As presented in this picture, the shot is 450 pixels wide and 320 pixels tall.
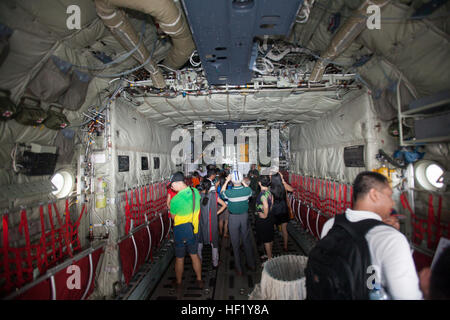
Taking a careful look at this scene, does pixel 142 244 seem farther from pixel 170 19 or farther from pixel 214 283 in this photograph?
pixel 170 19

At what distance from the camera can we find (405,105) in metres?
2.55

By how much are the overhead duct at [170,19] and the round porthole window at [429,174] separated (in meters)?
3.48

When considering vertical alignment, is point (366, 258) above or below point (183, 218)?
above

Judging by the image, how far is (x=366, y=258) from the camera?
1.11 m

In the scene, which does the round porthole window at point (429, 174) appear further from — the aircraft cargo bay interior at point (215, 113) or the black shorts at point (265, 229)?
the black shorts at point (265, 229)

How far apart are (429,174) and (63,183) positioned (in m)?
5.29

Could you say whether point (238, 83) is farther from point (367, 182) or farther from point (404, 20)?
point (367, 182)

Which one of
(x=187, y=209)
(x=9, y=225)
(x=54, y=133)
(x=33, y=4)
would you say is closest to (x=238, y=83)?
(x=187, y=209)

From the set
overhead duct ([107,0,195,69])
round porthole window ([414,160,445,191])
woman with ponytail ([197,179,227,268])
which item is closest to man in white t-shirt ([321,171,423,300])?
round porthole window ([414,160,445,191])

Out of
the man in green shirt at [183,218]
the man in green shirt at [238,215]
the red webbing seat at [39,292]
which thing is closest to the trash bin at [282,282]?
the man in green shirt at [238,215]

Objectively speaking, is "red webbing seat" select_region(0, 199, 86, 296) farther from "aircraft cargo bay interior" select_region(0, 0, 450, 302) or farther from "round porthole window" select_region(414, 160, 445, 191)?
"round porthole window" select_region(414, 160, 445, 191)

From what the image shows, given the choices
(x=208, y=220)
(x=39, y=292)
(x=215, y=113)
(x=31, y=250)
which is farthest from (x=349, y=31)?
(x=31, y=250)

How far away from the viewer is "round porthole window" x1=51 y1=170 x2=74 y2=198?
2973mm

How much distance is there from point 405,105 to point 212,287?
4070 millimetres
